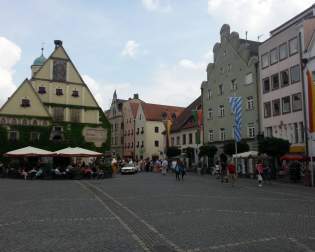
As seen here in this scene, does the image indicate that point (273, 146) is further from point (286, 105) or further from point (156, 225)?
point (156, 225)

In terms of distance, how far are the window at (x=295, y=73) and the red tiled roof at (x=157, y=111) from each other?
41.6 meters

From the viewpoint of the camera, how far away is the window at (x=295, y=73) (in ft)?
115

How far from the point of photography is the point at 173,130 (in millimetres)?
62344

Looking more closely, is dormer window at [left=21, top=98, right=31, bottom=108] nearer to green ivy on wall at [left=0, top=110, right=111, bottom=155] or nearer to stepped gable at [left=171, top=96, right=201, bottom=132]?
green ivy on wall at [left=0, top=110, right=111, bottom=155]

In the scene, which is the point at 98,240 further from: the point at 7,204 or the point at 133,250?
the point at 7,204

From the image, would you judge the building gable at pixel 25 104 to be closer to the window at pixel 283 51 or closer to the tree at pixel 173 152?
the tree at pixel 173 152

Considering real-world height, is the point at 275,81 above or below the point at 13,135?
above

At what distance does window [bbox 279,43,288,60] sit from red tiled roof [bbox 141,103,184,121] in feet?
132

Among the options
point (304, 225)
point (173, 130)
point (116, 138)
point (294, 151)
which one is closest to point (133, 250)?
point (304, 225)

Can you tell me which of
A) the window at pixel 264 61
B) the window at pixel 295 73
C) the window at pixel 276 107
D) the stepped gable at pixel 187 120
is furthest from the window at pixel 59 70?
the window at pixel 295 73

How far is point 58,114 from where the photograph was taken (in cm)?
4878

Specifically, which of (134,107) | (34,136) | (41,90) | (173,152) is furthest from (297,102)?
(134,107)

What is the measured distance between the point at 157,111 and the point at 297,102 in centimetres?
4480

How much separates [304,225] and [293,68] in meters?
27.8
